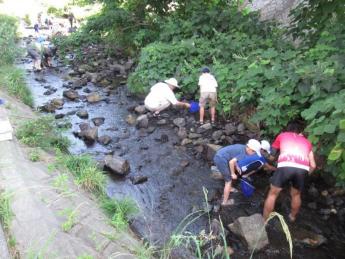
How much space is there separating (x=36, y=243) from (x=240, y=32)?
391 inches

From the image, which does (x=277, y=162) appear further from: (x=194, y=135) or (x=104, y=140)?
(x=104, y=140)

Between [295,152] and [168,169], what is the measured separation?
3.32 metres

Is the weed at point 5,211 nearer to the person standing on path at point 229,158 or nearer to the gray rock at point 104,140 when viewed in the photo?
the person standing on path at point 229,158

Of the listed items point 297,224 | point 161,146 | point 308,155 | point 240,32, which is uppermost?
point 240,32

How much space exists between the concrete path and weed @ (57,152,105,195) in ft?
1.07

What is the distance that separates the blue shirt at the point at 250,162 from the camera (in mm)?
6910

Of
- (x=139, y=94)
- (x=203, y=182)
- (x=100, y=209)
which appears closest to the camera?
(x=100, y=209)

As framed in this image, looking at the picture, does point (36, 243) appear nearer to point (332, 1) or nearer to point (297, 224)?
point (297, 224)

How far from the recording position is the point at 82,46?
20.3m

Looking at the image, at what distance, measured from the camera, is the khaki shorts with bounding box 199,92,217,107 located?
10.2 m

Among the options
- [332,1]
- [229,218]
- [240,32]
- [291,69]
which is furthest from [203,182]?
[240,32]

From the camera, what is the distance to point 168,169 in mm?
8703

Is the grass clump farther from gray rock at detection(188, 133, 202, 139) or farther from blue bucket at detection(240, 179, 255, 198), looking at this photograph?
blue bucket at detection(240, 179, 255, 198)

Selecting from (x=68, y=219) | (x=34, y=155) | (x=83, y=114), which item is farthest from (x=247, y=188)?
(x=83, y=114)
